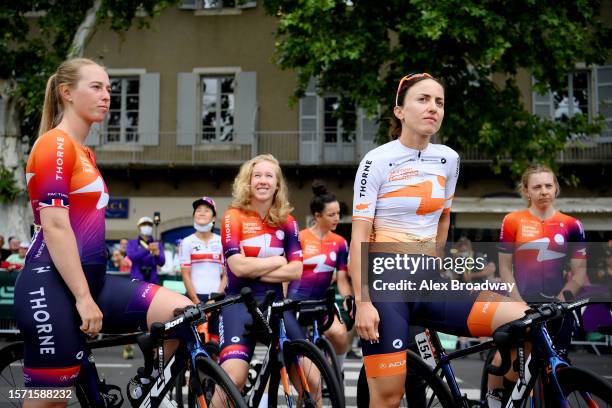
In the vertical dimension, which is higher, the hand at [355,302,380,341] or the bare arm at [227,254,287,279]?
the bare arm at [227,254,287,279]

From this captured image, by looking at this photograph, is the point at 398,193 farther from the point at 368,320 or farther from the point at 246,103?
the point at 246,103

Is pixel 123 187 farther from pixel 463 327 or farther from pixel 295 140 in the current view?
pixel 463 327

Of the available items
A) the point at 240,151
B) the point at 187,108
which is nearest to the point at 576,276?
the point at 240,151

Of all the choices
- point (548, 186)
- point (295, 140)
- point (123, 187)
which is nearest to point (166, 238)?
point (123, 187)

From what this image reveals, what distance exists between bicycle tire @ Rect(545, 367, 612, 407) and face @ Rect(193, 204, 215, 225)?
5505 mm

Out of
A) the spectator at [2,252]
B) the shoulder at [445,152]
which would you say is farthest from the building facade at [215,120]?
Result: the shoulder at [445,152]

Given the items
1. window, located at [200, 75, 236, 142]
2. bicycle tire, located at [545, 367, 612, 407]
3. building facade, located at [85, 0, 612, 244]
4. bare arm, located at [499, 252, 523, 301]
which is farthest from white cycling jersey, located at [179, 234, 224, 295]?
window, located at [200, 75, 236, 142]

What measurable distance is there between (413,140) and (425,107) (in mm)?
189

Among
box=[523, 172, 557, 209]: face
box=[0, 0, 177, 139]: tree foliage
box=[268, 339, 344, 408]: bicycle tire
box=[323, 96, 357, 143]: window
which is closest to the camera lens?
box=[268, 339, 344, 408]: bicycle tire

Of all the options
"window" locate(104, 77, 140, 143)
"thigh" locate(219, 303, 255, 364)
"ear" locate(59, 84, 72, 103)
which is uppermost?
"window" locate(104, 77, 140, 143)

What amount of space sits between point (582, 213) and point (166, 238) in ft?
40.2

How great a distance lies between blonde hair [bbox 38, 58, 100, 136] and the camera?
3795 mm

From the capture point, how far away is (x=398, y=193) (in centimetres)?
386

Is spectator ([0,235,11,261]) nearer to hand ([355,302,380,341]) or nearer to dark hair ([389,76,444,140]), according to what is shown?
dark hair ([389,76,444,140])
